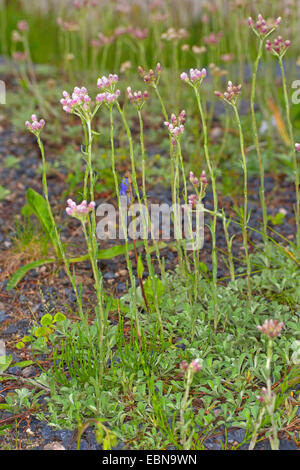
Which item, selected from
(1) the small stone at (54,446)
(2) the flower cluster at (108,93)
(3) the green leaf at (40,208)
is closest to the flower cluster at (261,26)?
(2) the flower cluster at (108,93)

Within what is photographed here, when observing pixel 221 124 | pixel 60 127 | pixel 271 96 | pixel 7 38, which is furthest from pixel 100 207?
pixel 7 38

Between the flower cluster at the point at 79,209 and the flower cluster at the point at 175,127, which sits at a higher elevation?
the flower cluster at the point at 175,127

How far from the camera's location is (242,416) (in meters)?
2.14

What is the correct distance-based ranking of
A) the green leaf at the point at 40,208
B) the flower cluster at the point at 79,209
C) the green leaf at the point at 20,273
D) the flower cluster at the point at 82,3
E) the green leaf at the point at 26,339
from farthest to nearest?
the flower cluster at the point at 82,3, the green leaf at the point at 40,208, the green leaf at the point at 20,273, the green leaf at the point at 26,339, the flower cluster at the point at 79,209

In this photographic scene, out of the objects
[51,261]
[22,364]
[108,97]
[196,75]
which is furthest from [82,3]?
[22,364]

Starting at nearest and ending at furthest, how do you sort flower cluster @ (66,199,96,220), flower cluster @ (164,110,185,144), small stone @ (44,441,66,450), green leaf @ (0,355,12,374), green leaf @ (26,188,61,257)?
flower cluster @ (66,199,96,220) → small stone @ (44,441,66,450) → flower cluster @ (164,110,185,144) → green leaf @ (0,355,12,374) → green leaf @ (26,188,61,257)

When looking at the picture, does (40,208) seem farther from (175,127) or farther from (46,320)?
(175,127)

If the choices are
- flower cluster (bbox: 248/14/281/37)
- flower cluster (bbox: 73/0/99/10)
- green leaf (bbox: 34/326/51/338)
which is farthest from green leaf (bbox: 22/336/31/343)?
flower cluster (bbox: 73/0/99/10)

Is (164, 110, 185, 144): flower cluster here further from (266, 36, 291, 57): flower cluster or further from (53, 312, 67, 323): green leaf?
(53, 312, 67, 323): green leaf

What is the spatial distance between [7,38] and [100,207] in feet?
12.5

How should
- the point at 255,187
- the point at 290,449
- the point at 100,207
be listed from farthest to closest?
the point at 255,187 → the point at 100,207 → the point at 290,449

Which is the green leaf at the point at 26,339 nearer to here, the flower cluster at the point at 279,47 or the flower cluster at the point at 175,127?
the flower cluster at the point at 175,127

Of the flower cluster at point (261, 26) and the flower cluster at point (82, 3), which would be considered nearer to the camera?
the flower cluster at point (261, 26)

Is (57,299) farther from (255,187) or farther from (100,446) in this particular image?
(255,187)
